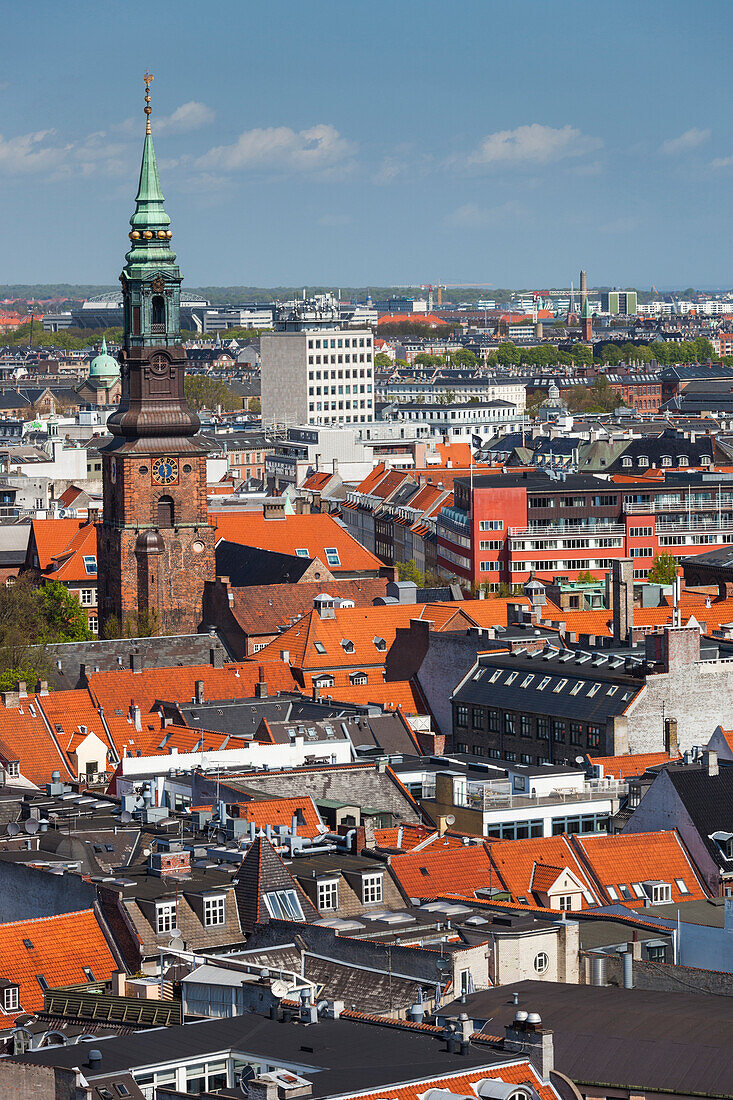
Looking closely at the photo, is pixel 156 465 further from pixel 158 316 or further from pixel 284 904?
pixel 284 904

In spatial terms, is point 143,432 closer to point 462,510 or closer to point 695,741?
point 462,510

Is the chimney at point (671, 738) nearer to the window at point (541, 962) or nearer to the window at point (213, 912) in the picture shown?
the window at point (213, 912)

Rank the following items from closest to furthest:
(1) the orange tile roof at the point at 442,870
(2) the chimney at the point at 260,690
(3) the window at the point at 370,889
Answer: (3) the window at the point at 370,889 < (1) the orange tile roof at the point at 442,870 < (2) the chimney at the point at 260,690

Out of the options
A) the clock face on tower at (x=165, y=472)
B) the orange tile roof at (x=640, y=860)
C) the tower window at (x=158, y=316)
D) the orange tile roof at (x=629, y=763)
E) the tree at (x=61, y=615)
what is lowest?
the orange tile roof at (x=640, y=860)

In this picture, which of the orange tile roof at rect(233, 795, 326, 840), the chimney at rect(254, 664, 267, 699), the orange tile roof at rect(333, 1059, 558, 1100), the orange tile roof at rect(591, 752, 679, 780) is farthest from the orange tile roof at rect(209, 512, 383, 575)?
the orange tile roof at rect(333, 1059, 558, 1100)

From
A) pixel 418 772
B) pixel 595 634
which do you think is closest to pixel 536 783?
pixel 418 772

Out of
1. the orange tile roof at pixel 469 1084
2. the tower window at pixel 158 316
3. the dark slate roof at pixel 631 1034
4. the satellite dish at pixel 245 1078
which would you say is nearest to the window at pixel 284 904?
the dark slate roof at pixel 631 1034
